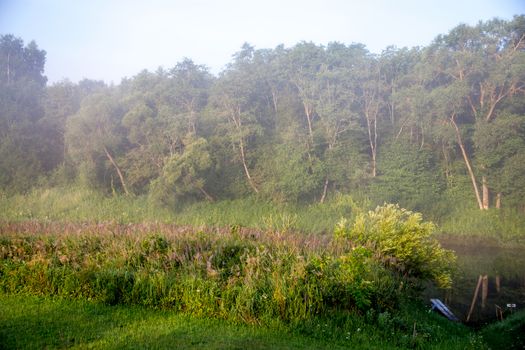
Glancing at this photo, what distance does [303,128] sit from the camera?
76.4 ft

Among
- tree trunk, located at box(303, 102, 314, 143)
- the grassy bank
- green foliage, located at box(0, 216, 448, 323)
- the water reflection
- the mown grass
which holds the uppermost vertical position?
tree trunk, located at box(303, 102, 314, 143)

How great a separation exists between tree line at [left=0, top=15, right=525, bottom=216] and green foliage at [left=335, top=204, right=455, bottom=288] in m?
12.0

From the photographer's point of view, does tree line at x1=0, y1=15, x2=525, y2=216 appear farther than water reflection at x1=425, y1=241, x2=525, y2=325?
Yes

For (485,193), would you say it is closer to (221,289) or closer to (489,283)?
(489,283)

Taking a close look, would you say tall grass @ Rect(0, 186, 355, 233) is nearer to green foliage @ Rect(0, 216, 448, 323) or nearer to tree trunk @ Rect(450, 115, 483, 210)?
tree trunk @ Rect(450, 115, 483, 210)

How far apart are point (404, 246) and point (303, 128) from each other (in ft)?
50.4

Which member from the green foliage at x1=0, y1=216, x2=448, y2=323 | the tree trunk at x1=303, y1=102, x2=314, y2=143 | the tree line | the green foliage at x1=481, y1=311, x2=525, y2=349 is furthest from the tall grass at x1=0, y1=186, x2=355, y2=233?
the green foliage at x1=481, y1=311, x2=525, y2=349

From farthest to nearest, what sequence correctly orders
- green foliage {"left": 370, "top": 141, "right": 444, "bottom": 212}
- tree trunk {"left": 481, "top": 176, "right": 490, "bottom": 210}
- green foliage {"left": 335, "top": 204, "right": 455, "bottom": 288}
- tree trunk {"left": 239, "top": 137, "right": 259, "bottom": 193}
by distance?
tree trunk {"left": 239, "top": 137, "right": 259, "bottom": 193}
green foliage {"left": 370, "top": 141, "right": 444, "bottom": 212}
tree trunk {"left": 481, "top": 176, "right": 490, "bottom": 210}
green foliage {"left": 335, "top": 204, "right": 455, "bottom": 288}

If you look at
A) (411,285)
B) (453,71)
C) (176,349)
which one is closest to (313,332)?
(176,349)

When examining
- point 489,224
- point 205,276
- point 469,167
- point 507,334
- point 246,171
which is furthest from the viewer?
point 246,171

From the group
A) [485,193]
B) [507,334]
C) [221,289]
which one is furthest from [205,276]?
[485,193]

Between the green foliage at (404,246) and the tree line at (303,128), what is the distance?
11961 mm

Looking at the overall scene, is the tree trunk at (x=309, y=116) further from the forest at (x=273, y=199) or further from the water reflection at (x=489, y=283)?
the water reflection at (x=489, y=283)

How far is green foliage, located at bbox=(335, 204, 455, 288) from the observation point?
841 cm
